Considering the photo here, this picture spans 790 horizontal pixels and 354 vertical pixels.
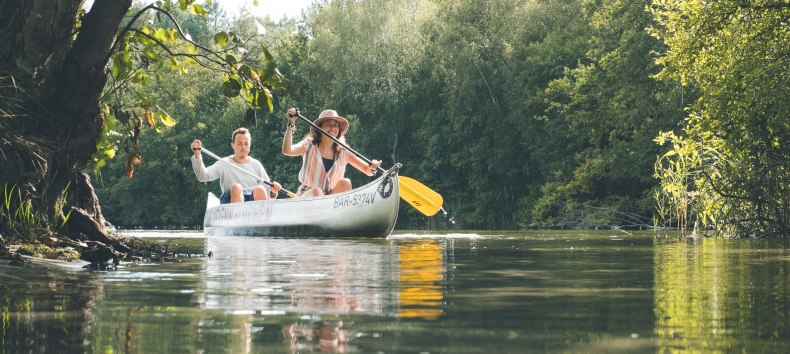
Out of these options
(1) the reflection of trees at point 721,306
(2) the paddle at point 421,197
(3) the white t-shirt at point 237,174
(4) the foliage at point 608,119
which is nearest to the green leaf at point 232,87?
(1) the reflection of trees at point 721,306

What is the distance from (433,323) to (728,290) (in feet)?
7.34

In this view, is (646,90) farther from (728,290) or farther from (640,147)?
(728,290)

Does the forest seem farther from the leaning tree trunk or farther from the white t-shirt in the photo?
the leaning tree trunk

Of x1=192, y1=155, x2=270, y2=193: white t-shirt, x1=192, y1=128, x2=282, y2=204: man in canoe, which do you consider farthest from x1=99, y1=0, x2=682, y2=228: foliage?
x1=192, y1=155, x2=270, y2=193: white t-shirt

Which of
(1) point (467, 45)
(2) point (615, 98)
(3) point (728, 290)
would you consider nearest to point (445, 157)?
(1) point (467, 45)

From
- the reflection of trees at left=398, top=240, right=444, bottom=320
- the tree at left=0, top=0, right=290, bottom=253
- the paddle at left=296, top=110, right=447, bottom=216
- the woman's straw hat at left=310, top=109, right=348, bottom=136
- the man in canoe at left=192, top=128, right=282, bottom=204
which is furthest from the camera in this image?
the paddle at left=296, top=110, right=447, bottom=216

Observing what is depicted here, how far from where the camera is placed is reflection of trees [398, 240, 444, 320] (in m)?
4.89

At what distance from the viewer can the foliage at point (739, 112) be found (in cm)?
1716

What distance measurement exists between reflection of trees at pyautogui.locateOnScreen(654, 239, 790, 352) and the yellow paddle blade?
1153cm

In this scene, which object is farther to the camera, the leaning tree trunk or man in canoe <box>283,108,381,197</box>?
man in canoe <box>283,108,381,197</box>

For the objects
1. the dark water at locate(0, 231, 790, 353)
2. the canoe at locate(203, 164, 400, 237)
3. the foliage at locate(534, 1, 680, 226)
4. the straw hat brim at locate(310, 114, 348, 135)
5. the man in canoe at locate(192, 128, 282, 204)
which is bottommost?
the dark water at locate(0, 231, 790, 353)

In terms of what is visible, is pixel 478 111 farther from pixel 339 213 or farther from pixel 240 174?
pixel 339 213

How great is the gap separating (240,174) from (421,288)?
15.4 m

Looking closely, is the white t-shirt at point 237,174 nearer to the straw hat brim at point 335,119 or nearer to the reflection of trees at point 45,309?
the straw hat brim at point 335,119
